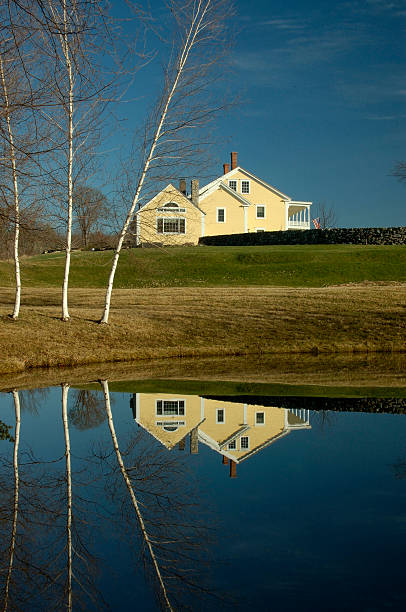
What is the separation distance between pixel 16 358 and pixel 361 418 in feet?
35.4

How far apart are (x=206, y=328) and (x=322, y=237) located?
107ft

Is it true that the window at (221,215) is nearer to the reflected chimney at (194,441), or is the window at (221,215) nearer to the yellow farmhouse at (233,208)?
the yellow farmhouse at (233,208)

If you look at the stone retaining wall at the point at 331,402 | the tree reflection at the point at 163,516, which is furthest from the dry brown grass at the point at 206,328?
the tree reflection at the point at 163,516

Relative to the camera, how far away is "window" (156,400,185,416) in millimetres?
12770

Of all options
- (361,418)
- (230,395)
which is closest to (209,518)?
(361,418)

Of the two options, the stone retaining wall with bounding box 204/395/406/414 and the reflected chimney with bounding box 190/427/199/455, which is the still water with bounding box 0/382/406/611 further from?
the stone retaining wall with bounding box 204/395/406/414

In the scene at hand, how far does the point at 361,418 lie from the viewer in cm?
1221

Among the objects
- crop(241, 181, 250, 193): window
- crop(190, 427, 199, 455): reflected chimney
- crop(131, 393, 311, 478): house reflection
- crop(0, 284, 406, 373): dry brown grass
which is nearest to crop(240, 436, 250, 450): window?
crop(131, 393, 311, 478): house reflection

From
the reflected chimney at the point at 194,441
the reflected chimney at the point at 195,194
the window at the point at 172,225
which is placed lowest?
the reflected chimney at the point at 194,441

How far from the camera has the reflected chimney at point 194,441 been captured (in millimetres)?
9869

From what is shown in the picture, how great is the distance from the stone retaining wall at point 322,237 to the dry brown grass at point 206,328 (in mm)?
23064

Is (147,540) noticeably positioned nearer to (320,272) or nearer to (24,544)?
(24,544)

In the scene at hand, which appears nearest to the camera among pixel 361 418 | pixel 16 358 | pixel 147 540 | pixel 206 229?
pixel 147 540

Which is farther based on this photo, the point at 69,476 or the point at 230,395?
the point at 230,395
